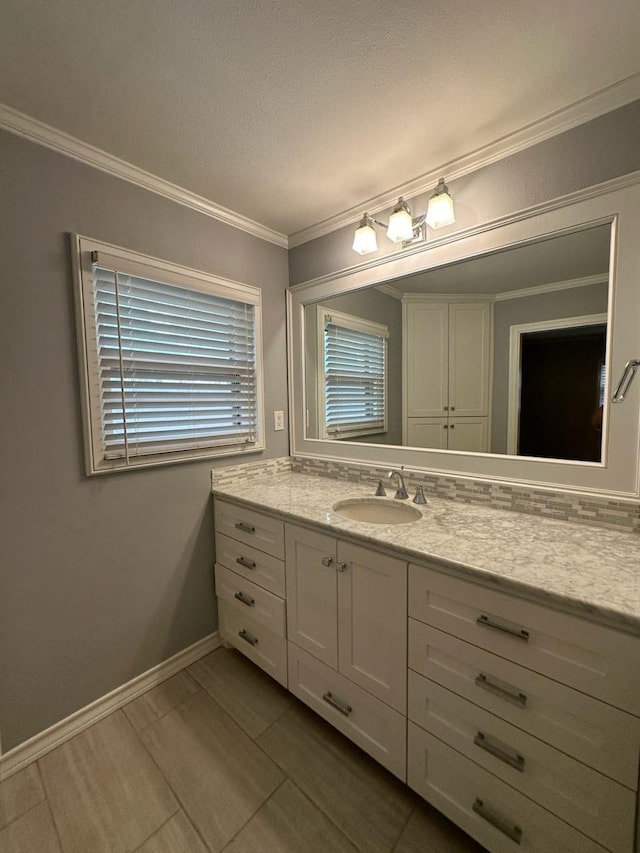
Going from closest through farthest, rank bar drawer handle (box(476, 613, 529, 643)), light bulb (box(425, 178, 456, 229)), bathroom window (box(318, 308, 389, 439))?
bar drawer handle (box(476, 613, 529, 643))
light bulb (box(425, 178, 456, 229))
bathroom window (box(318, 308, 389, 439))

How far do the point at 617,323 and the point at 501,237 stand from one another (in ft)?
1.74

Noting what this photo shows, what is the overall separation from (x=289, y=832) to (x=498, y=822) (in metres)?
0.62

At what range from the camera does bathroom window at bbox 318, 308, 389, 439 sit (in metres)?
1.86

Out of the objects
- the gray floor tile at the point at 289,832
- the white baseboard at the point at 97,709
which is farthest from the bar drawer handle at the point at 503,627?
the white baseboard at the point at 97,709

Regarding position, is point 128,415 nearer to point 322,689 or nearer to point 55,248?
point 55,248

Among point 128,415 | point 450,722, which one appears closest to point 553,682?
point 450,722

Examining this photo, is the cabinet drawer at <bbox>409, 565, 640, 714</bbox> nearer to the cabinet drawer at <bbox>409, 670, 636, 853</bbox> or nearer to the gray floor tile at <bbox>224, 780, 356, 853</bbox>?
the cabinet drawer at <bbox>409, 670, 636, 853</bbox>

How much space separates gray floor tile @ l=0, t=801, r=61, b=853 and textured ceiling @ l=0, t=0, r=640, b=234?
229 cm

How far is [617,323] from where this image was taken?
3.80 ft

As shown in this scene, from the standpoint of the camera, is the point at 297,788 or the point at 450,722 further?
the point at 297,788

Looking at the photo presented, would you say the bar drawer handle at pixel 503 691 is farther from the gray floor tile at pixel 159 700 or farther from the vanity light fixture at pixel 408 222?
the vanity light fixture at pixel 408 222

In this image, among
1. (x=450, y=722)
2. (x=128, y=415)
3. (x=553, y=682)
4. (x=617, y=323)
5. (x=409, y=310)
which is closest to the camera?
(x=553, y=682)

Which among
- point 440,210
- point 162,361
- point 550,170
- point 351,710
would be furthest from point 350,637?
point 550,170

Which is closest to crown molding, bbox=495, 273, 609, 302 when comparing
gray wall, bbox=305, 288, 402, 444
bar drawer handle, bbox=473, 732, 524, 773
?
gray wall, bbox=305, 288, 402, 444
